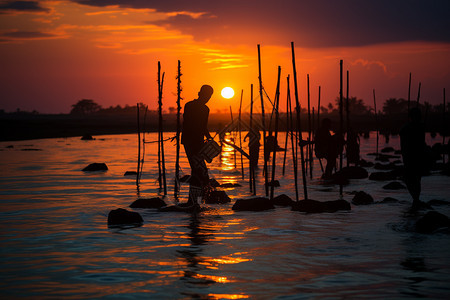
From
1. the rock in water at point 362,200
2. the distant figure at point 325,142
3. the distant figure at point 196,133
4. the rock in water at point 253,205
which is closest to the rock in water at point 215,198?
the rock in water at point 253,205

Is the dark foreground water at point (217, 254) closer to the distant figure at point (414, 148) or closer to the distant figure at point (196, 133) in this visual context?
the distant figure at point (196, 133)

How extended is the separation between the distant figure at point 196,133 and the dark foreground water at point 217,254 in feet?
2.33

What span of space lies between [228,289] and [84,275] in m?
1.71

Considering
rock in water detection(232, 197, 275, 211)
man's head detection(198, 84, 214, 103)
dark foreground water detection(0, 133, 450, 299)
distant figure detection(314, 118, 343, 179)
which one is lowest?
dark foreground water detection(0, 133, 450, 299)

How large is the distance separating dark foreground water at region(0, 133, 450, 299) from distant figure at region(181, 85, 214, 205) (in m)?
0.71

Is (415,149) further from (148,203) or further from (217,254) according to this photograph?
(148,203)

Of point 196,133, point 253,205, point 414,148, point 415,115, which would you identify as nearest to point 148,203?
point 196,133

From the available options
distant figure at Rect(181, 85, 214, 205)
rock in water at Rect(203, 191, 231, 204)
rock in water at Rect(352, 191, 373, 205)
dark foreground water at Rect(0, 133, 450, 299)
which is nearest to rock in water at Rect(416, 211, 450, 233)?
dark foreground water at Rect(0, 133, 450, 299)

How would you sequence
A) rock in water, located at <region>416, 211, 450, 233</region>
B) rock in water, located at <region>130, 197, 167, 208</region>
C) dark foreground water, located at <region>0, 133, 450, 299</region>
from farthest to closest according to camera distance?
rock in water, located at <region>130, 197, 167, 208</region> → rock in water, located at <region>416, 211, 450, 233</region> → dark foreground water, located at <region>0, 133, 450, 299</region>

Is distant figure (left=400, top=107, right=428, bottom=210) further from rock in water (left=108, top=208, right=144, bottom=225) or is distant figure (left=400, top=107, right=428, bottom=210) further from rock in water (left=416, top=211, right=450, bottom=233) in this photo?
rock in water (left=108, top=208, right=144, bottom=225)

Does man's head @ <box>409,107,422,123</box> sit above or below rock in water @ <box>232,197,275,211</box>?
above

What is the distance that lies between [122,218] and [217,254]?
2.79m

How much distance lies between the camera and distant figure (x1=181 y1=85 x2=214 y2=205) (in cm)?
1071

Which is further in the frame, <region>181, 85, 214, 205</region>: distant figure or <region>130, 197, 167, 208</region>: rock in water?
<region>130, 197, 167, 208</region>: rock in water
